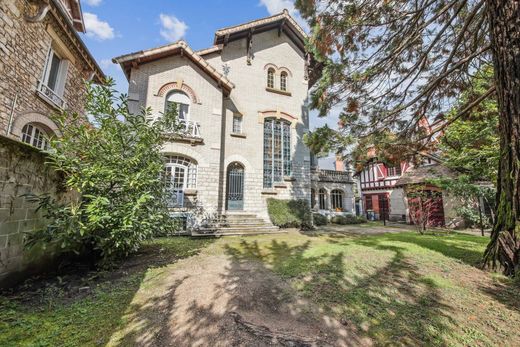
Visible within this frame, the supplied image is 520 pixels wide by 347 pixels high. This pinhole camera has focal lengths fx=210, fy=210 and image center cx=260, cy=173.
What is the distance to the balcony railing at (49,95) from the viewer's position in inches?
284

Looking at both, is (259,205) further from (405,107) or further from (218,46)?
(218,46)

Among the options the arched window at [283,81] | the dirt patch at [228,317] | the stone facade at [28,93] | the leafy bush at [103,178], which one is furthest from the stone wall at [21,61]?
the arched window at [283,81]

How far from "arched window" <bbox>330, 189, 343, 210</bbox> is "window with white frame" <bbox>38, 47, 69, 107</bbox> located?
15.5m

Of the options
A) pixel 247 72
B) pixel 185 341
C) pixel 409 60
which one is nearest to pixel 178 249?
pixel 185 341

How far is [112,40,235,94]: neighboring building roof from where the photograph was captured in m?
9.47

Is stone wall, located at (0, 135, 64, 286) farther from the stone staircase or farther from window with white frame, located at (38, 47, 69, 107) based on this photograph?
window with white frame, located at (38, 47, 69, 107)

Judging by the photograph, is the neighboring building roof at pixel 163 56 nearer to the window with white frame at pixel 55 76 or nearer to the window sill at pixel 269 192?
the window with white frame at pixel 55 76

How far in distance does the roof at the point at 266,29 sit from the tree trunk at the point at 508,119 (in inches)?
415

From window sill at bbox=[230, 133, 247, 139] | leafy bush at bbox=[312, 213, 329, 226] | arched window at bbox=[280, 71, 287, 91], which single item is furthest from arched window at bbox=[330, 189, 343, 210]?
arched window at bbox=[280, 71, 287, 91]

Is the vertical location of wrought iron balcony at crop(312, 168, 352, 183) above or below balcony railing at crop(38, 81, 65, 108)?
below

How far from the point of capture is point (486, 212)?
41.5 feet

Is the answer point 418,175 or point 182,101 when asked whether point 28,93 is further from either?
point 418,175

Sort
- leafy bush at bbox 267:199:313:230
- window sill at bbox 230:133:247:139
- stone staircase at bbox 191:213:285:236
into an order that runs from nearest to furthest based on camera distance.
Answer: stone staircase at bbox 191:213:285:236, leafy bush at bbox 267:199:313:230, window sill at bbox 230:133:247:139

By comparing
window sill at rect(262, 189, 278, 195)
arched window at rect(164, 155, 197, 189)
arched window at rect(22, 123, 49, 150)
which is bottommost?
window sill at rect(262, 189, 278, 195)
